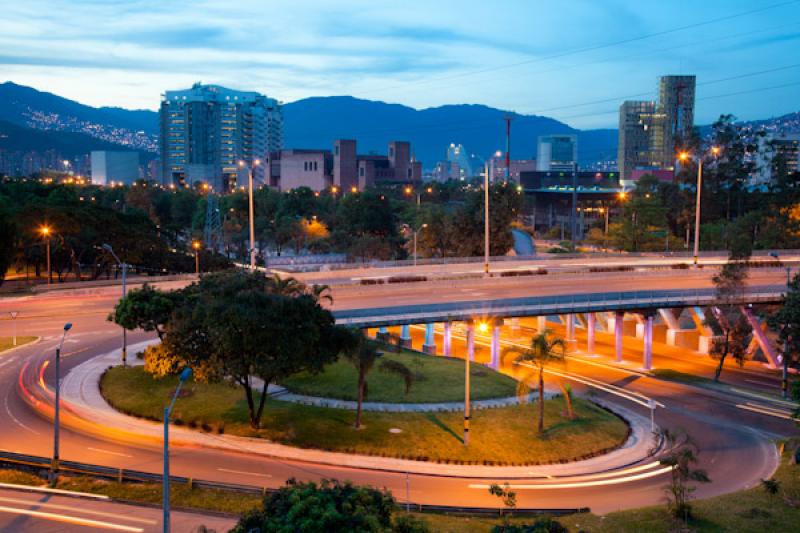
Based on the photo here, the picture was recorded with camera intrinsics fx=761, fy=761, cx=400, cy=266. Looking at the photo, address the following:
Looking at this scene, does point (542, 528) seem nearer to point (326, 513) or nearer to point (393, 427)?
point (326, 513)

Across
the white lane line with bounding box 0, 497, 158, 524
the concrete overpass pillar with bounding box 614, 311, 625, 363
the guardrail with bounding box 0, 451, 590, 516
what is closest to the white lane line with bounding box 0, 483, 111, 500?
the white lane line with bounding box 0, 497, 158, 524

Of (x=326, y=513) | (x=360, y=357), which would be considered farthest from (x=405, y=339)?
(x=326, y=513)

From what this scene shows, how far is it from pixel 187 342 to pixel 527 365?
29.1 m

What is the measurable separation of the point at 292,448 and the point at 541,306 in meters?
26.5

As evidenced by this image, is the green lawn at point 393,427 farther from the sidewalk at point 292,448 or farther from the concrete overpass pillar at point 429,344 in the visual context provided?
the concrete overpass pillar at point 429,344

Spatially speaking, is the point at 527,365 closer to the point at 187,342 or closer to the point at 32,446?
the point at 187,342

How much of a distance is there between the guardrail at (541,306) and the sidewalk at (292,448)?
49.2ft

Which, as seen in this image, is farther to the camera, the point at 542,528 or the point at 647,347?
the point at 647,347

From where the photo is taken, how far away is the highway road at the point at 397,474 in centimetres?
2975

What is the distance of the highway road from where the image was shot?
97.6 feet

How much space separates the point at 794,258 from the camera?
8250 cm

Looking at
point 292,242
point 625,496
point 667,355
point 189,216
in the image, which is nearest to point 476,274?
point 667,355

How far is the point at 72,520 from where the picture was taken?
24.3 metres

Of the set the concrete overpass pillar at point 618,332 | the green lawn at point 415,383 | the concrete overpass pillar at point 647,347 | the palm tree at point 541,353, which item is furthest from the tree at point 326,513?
the concrete overpass pillar at point 618,332
